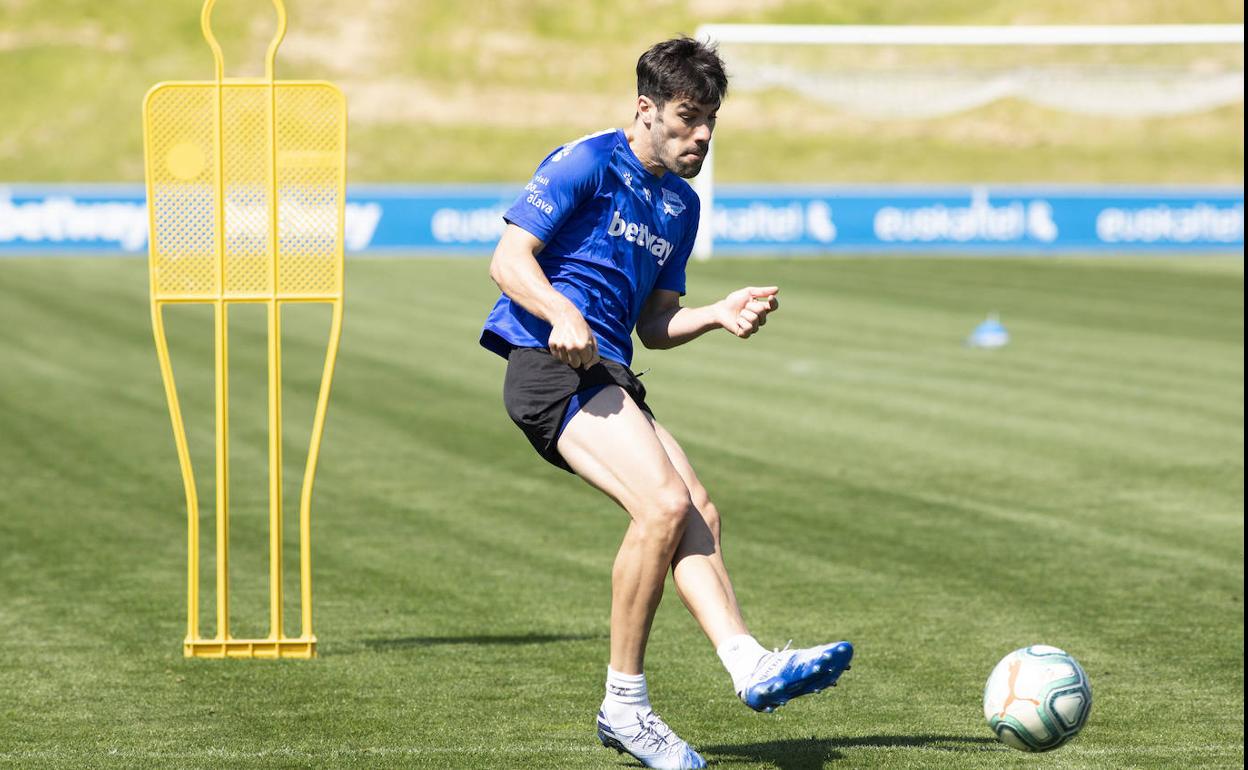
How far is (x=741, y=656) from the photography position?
5.45 m

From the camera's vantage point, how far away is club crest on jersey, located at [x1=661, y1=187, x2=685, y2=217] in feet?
19.6

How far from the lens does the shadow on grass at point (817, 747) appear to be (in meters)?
5.96

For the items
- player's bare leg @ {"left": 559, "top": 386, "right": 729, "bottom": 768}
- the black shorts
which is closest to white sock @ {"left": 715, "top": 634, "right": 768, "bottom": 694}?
player's bare leg @ {"left": 559, "top": 386, "right": 729, "bottom": 768}

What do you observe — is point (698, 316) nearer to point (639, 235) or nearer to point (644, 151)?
point (639, 235)

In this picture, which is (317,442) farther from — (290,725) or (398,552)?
(398,552)

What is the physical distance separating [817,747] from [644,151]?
200cm

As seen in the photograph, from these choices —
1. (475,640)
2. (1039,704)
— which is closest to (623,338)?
(1039,704)

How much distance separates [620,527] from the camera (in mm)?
10766

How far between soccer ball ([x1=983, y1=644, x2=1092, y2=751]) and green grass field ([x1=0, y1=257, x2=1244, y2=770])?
1.11 ft

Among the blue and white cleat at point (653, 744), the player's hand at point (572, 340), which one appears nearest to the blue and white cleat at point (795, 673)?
the blue and white cleat at point (653, 744)

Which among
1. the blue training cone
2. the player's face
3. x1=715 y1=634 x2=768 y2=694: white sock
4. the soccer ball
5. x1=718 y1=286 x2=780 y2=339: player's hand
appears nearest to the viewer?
x1=715 y1=634 x2=768 y2=694: white sock

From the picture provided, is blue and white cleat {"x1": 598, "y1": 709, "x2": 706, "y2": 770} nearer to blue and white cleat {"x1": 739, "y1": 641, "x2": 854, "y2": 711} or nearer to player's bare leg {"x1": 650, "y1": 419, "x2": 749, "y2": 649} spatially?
player's bare leg {"x1": 650, "y1": 419, "x2": 749, "y2": 649}

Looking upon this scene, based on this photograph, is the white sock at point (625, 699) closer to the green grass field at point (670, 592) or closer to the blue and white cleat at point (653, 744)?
the blue and white cleat at point (653, 744)

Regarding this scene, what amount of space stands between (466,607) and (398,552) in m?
1.50
